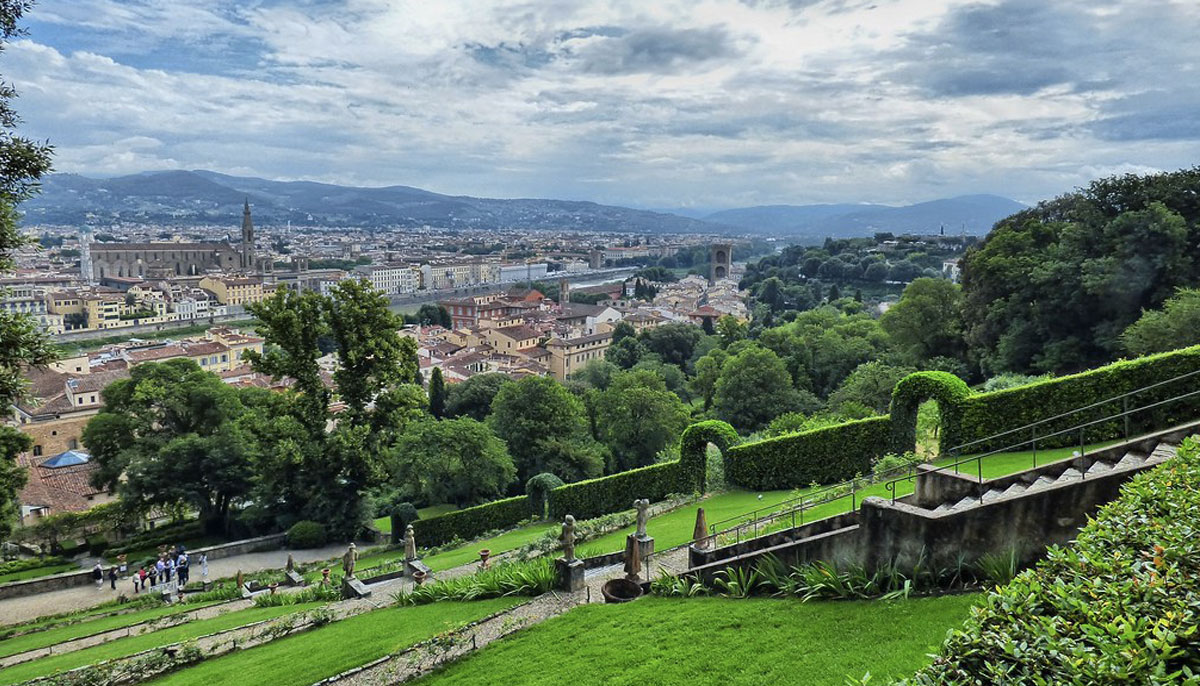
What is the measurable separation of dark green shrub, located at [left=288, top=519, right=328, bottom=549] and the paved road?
0.85 ft

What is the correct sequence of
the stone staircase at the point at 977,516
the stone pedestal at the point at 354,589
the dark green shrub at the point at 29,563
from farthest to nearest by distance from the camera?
the dark green shrub at the point at 29,563, the stone pedestal at the point at 354,589, the stone staircase at the point at 977,516

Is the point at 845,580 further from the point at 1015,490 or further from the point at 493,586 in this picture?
the point at 493,586

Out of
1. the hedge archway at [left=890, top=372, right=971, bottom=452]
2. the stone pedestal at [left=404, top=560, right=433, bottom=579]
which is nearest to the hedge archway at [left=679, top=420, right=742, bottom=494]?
the hedge archway at [left=890, top=372, right=971, bottom=452]

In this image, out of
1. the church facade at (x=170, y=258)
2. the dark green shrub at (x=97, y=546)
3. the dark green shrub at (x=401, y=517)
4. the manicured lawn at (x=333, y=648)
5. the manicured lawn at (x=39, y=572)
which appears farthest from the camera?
the church facade at (x=170, y=258)

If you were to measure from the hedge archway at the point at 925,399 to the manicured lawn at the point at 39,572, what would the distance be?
91.0 ft

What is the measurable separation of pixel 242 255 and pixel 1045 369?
588 feet

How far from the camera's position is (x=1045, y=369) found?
88.8 ft

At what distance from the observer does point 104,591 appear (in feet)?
70.6

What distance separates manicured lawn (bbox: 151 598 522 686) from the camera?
10.9m

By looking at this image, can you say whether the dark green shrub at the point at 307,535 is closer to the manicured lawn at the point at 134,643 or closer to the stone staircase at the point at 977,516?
the manicured lawn at the point at 134,643

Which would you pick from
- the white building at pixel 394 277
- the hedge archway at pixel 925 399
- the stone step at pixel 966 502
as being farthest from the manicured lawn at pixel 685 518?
the white building at pixel 394 277

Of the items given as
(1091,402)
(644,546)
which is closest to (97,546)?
(644,546)

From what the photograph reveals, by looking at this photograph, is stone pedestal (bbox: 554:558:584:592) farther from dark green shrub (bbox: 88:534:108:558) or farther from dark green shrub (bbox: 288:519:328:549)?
dark green shrub (bbox: 88:534:108:558)

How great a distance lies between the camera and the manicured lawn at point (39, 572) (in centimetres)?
2539
